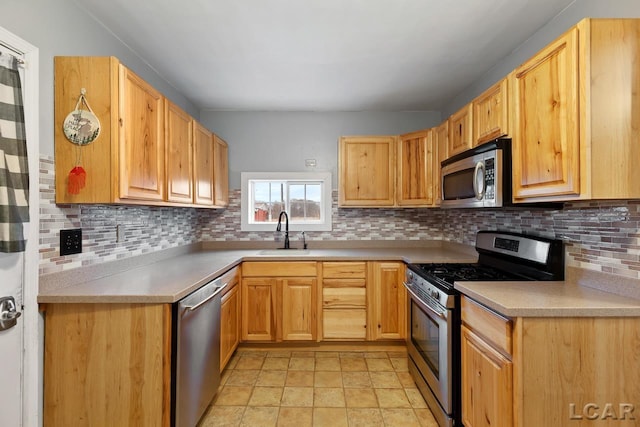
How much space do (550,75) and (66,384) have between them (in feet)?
8.83

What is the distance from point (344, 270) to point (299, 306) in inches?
20.5

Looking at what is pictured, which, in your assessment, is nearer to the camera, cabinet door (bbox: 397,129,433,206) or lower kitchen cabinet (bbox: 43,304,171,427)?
lower kitchen cabinet (bbox: 43,304,171,427)

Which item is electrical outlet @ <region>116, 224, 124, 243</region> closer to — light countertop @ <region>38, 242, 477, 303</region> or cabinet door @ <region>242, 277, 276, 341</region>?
light countertop @ <region>38, 242, 477, 303</region>

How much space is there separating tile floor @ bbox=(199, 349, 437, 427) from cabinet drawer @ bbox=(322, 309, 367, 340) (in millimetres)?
186

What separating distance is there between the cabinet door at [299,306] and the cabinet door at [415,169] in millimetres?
1253

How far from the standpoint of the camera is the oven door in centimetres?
166

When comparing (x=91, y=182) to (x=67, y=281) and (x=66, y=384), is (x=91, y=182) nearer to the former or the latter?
(x=67, y=281)

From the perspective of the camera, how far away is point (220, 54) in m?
2.14

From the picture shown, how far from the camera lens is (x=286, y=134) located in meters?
3.29

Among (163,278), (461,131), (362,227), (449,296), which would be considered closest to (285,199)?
(362,227)

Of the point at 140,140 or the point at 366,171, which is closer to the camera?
the point at 140,140

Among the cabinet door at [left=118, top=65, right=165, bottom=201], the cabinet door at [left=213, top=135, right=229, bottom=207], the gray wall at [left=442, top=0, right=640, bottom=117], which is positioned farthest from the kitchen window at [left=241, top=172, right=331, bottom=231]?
the gray wall at [left=442, top=0, right=640, bottom=117]

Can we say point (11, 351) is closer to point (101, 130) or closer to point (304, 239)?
A: point (101, 130)

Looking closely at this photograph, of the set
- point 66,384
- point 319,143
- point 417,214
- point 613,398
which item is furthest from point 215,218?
point 613,398
